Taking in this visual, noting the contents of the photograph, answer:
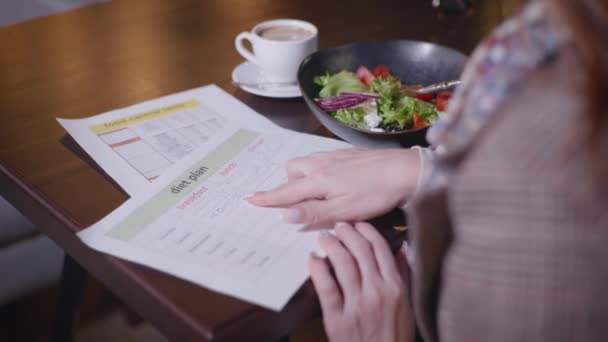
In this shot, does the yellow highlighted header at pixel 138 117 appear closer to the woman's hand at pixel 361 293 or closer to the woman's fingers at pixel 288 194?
the woman's fingers at pixel 288 194

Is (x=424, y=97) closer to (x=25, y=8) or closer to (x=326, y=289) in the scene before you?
(x=326, y=289)

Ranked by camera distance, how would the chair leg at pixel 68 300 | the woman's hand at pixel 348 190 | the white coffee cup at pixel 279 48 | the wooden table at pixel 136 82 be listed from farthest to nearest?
1. the chair leg at pixel 68 300
2. the white coffee cup at pixel 279 48
3. the woman's hand at pixel 348 190
4. the wooden table at pixel 136 82

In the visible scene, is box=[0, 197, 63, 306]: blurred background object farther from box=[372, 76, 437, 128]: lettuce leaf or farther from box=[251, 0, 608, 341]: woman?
box=[251, 0, 608, 341]: woman

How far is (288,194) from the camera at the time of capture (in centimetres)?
74

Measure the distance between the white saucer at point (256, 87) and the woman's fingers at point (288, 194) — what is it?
275 millimetres

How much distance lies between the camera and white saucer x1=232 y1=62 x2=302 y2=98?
39.0 inches

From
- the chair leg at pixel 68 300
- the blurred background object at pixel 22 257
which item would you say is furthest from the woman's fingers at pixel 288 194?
the blurred background object at pixel 22 257

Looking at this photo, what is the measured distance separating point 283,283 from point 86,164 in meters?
0.34

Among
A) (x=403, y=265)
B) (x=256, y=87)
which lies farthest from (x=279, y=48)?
(x=403, y=265)

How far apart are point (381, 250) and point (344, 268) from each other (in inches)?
2.1

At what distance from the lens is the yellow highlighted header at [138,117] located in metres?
0.89

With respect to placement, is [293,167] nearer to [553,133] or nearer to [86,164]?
[86,164]

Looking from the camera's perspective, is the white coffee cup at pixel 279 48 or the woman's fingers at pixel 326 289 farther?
the white coffee cup at pixel 279 48

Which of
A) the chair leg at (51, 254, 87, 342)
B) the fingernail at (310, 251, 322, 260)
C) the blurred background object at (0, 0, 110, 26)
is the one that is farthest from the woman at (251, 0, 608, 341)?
the blurred background object at (0, 0, 110, 26)
